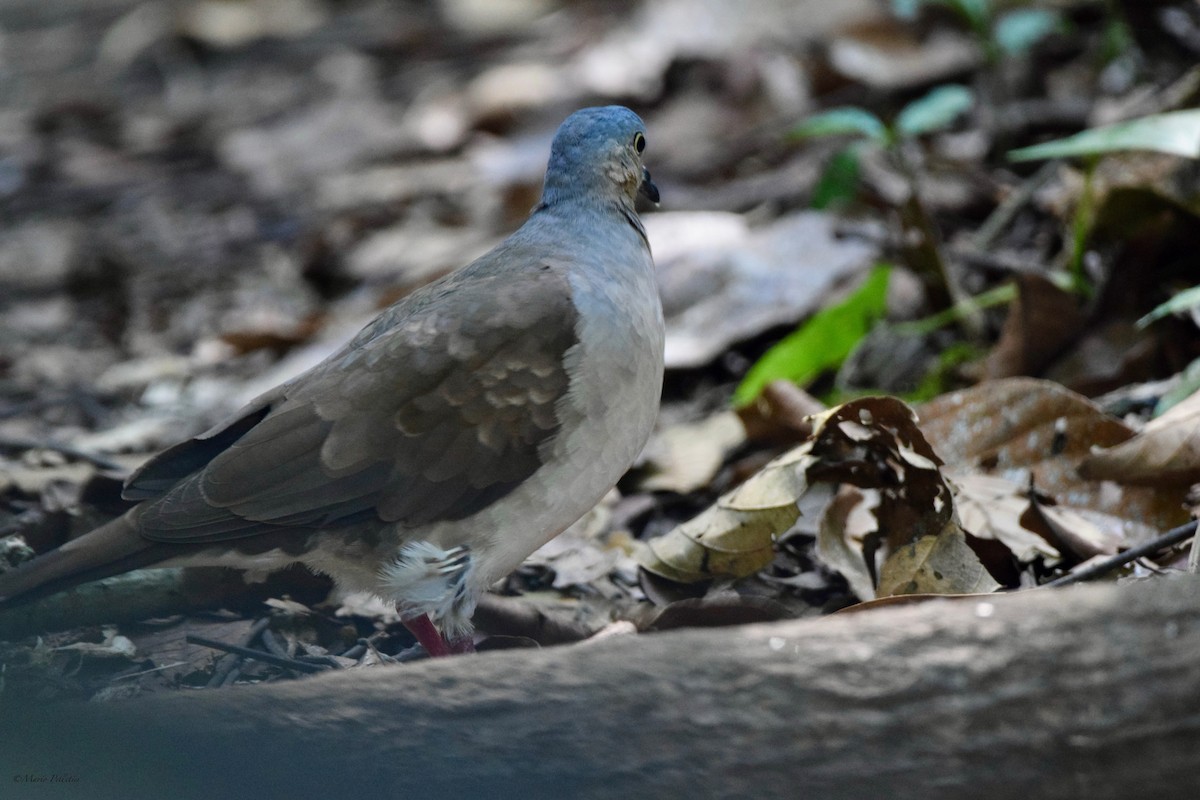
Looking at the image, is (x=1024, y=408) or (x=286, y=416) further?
(x=1024, y=408)

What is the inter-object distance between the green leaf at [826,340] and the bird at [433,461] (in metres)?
1.77

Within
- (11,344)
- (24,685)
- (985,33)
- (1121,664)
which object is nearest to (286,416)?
(24,685)

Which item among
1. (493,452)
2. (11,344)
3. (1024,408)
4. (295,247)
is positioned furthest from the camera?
(295,247)

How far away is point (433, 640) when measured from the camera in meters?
3.15

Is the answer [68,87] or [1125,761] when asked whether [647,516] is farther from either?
[68,87]

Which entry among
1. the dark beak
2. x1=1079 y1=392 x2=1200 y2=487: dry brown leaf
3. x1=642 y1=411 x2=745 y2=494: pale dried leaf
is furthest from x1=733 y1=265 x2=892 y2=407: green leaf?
x1=1079 y1=392 x2=1200 y2=487: dry brown leaf

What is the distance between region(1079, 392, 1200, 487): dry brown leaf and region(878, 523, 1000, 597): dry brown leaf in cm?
43

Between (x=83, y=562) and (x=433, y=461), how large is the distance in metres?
0.81

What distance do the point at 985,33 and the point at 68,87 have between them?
27.1 feet

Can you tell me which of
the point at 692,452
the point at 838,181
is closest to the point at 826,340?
the point at 838,181

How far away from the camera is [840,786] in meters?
1.79

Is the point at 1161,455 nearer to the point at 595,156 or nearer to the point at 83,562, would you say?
the point at 595,156

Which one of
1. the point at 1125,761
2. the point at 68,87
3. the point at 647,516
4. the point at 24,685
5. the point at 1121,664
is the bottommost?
the point at 1125,761

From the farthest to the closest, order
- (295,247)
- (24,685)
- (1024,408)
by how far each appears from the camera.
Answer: (295,247) → (1024,408) → (24,685)
